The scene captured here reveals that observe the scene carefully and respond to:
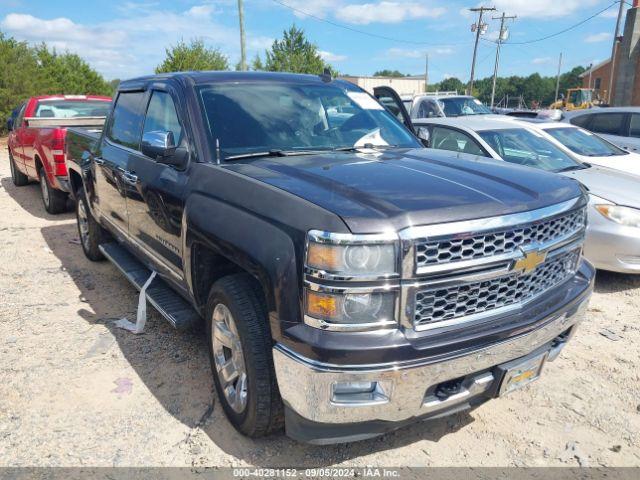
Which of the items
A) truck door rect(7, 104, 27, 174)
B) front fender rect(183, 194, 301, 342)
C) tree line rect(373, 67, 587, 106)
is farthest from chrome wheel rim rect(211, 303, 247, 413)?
tree line rect(373, 67, 587, 106)

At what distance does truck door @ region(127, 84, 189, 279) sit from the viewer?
10.5 feet

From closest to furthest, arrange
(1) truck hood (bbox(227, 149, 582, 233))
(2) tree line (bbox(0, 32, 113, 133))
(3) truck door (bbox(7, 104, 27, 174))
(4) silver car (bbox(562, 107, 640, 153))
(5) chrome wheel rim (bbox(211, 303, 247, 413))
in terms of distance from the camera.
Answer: (1) truck hood (bbox(227, 149, 582, 233)) < (5) chrome wheel rim (bbox(211, 303, 247, 413)) < (3) truck door (bbox(7, 104, 27, 174)) < (4) silver car (bbox(562, 107, 640, 153)) < (2) tree line (bbox(0, 32, 113, 133))

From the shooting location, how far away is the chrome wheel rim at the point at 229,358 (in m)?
2.74

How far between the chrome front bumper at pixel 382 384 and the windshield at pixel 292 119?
150 cm

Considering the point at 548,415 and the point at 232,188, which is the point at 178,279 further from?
the point at 548,415

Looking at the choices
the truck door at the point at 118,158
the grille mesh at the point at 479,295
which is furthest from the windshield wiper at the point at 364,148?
the truck door at the point at 118,158

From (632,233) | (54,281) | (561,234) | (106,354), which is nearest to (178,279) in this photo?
(106,354)

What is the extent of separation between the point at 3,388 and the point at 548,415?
3.39m

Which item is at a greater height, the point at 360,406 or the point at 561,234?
the point at 561,234

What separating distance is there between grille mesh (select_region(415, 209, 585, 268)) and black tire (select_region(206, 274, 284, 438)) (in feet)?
2.85

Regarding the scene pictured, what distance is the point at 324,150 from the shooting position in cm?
341

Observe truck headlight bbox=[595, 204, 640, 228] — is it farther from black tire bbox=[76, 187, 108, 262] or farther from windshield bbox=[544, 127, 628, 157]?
black tire bbox=[76, 187, 108, 262]

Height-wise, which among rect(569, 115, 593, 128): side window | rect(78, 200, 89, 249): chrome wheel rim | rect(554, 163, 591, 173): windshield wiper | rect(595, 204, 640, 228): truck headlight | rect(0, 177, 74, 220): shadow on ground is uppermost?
rect(569, 115, 593, 128): side window

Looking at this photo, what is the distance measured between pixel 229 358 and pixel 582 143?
20.3 feet
